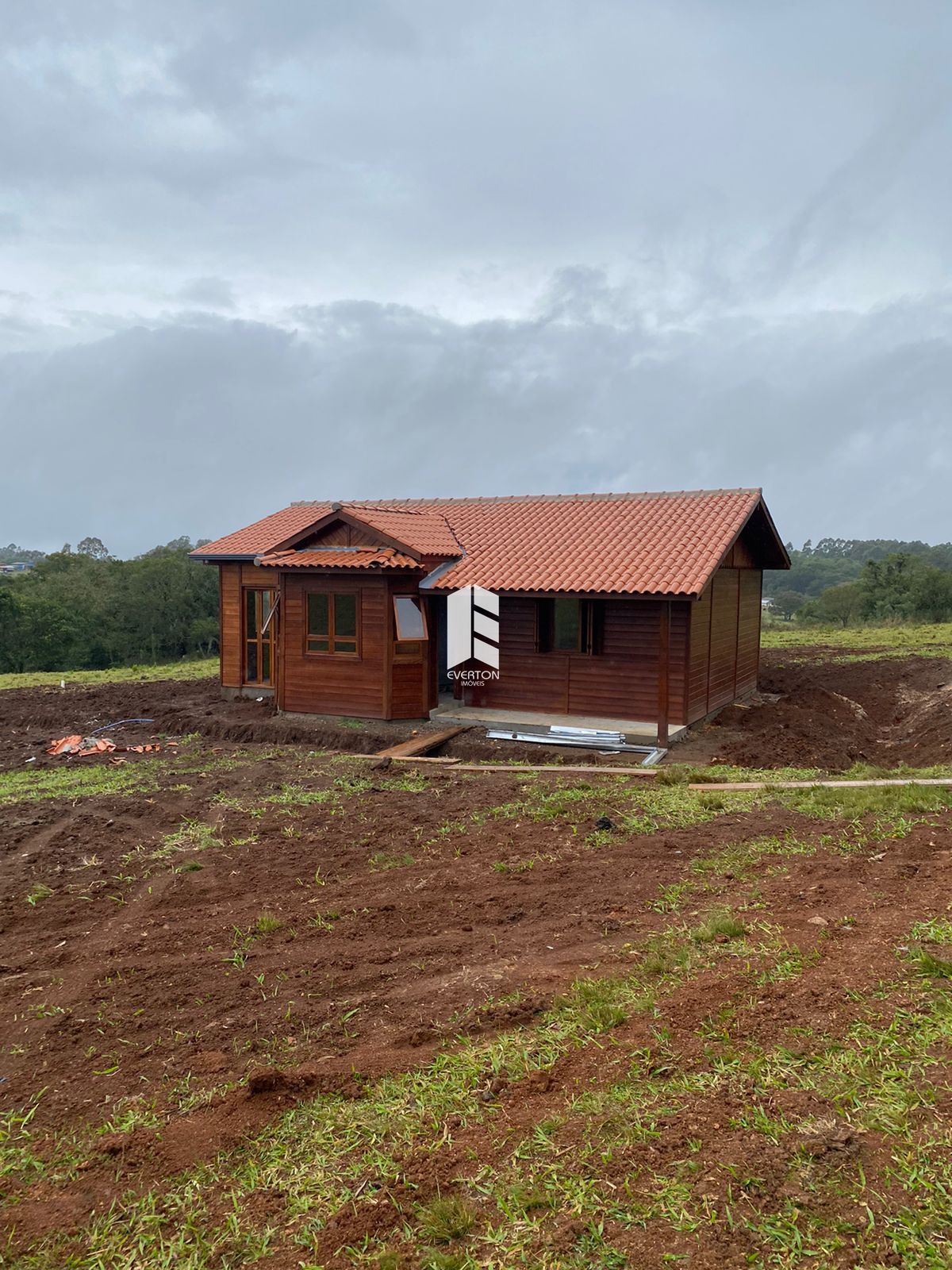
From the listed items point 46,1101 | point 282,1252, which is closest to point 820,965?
point 282,1252

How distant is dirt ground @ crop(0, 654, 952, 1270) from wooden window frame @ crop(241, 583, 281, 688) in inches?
279

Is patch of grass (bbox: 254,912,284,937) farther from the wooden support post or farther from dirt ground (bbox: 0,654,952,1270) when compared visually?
the wooden support post

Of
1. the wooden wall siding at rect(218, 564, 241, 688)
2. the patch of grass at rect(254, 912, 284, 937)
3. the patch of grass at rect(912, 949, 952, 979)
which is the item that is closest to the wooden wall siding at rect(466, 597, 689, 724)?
the wooden wall siding at rect(218, 564, 241, 688)

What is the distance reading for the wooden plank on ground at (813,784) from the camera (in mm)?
8992

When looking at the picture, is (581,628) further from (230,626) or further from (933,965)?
(933,965)

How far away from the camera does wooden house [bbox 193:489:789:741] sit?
14398mm

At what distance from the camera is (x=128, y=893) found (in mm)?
7242

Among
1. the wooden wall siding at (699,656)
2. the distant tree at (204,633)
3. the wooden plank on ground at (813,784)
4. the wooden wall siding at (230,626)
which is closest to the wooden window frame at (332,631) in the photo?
the wooden wall siding at (230,626)

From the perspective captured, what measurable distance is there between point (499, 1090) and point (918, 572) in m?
48.3

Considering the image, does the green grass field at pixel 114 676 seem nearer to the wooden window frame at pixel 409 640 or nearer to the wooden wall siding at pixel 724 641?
the wooden window frame at pixel 409 640

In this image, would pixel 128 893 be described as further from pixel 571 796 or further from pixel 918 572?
pixel 918 572

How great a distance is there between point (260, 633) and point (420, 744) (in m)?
6.06

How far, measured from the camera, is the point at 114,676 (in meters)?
24.9

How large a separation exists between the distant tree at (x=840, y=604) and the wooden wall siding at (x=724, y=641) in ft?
93.7
